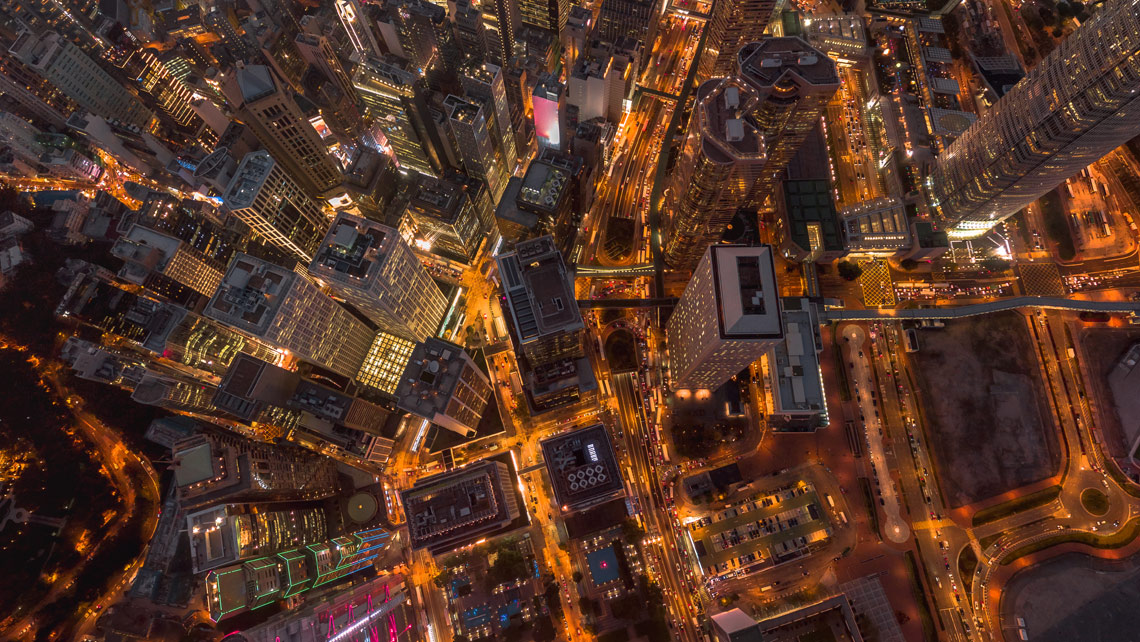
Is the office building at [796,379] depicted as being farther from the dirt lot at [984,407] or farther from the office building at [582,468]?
the office building at [582,468]

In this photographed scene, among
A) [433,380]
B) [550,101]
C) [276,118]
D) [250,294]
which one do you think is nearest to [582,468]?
[433,380]

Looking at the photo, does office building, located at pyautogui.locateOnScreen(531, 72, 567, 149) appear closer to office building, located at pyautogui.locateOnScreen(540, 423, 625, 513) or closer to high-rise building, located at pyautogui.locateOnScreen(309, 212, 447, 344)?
high-rise building, located at pyautogui.locateOnScreen(309, 212, 447, 344)

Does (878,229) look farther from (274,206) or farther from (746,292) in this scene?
(274,206)

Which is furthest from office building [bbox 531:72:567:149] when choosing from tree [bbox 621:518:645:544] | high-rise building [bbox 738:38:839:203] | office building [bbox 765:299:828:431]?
tree [bbox 621:518:645:544]

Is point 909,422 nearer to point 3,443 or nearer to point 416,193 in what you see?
point 416,193

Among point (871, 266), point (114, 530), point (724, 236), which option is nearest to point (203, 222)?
point (114, 530)
